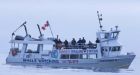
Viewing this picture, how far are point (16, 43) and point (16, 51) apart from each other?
3.69ft

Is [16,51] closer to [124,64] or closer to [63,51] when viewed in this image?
[63,51]

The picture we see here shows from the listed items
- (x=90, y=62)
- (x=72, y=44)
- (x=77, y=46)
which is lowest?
(x=90, y=62)

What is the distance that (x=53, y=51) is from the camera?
332 ft

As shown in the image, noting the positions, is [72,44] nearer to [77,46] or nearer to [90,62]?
[77,46]

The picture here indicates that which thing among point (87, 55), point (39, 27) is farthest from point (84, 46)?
point (39, 27)

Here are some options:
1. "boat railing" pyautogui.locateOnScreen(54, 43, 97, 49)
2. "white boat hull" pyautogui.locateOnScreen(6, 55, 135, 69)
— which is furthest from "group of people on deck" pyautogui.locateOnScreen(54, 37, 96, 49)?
"white boat hull" pyautogui.locateOnScreen(6, 55, 135, 69)

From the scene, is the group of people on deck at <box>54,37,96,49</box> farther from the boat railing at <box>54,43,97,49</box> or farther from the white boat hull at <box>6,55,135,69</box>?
the white boat hull at <box>6,55,135,69</box>

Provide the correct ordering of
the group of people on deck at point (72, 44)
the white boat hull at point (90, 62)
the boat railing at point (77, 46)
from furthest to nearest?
the group of people on deck at point (72, 44) < the boat railing at point (77, 46) < the white boat hull at point (90, 62)

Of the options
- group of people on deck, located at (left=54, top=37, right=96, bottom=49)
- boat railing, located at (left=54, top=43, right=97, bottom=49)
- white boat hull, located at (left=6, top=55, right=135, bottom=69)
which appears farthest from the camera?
group of people on deck, located at (left=54, top=37, right=96, bottom=49)

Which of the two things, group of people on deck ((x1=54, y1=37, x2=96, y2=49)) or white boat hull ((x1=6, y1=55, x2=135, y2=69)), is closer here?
white boat hull ((x1=6, y1=55, x2=135, y2=69))

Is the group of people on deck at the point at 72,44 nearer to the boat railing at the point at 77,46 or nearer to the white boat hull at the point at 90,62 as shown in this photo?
the boat railing at the point at 77,46

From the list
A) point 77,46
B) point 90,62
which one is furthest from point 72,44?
point 90,62

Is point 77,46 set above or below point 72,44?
below

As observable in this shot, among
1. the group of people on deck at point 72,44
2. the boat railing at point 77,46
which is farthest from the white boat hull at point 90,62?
the group of people on deck at point 72,44
